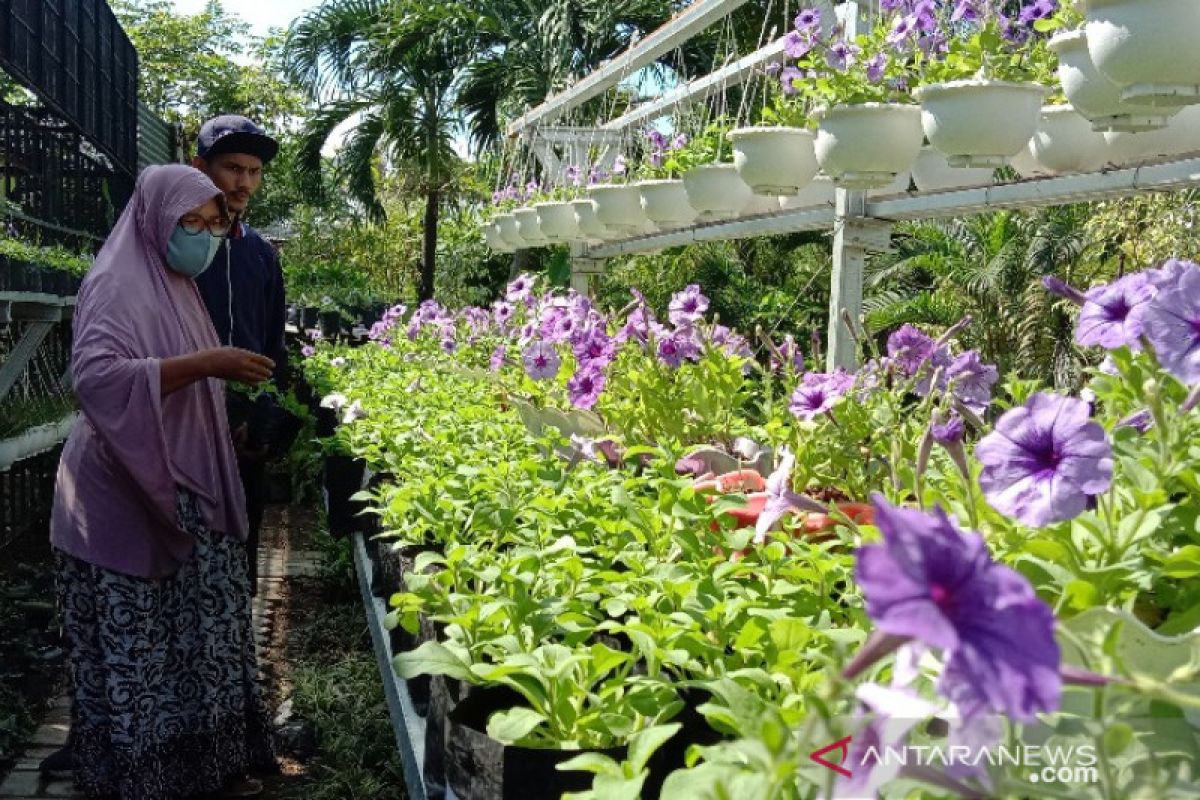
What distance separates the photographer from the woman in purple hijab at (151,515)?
8.82 ft

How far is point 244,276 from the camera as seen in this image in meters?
3.46

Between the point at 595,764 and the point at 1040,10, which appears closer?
the point at 595,764

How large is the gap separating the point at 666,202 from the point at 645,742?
2.85 metres

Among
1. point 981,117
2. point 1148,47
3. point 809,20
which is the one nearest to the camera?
point 1148,47

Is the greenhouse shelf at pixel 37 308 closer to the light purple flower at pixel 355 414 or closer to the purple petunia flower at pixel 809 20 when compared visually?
the light purple flower at pixel 355 414

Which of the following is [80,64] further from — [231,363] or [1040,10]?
[1040,10]

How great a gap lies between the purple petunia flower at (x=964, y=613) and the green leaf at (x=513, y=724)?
65cm

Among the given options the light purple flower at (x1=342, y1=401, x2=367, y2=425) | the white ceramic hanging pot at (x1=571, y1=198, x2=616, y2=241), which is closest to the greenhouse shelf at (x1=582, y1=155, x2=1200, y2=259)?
the white ceramic hanging pot at (x1=571, y1=198, x2=616, y2=241)

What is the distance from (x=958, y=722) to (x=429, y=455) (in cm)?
212

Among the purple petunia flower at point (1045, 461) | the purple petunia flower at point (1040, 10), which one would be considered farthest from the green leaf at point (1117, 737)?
the purple petunia flower at point (1040, 10)

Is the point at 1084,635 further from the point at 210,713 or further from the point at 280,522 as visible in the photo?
the point at 280,522

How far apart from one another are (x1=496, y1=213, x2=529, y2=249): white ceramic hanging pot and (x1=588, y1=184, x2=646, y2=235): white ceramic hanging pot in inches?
56.9

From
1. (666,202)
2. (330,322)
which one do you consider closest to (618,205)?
(666,202)

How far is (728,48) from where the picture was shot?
400 centimetres
